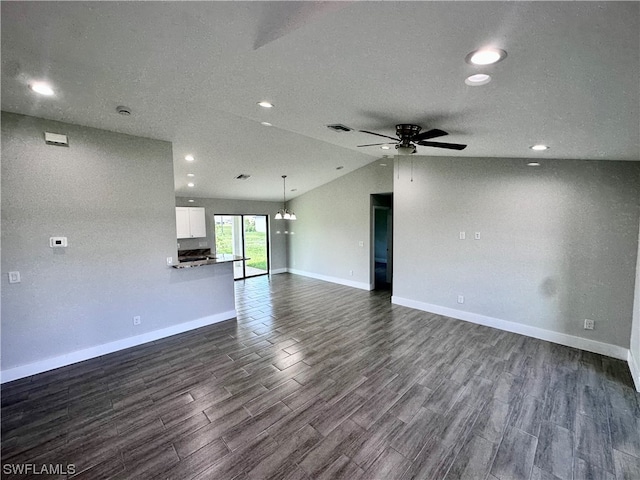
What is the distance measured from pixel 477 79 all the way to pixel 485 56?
286 millimetres

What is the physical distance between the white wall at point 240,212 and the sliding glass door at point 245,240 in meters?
0.18

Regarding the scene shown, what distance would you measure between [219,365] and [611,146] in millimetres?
4726

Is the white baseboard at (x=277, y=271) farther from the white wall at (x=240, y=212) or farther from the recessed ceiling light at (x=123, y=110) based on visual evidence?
the recessed ceiling light at (x=123, y=110)

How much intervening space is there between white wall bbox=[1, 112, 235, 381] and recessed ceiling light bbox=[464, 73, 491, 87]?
3849 mm

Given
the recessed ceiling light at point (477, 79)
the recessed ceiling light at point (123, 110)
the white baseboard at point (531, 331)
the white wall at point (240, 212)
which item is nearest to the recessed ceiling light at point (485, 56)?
the recessed ceiling light at point (477, 79)

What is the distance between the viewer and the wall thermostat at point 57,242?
3.14 m

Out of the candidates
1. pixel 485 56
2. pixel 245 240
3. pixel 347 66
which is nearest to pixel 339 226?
pixel 245 240

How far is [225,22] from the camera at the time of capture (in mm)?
1434

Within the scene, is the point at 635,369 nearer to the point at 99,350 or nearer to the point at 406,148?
the point at 406,148

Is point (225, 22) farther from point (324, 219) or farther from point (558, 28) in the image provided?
point (324, 219)

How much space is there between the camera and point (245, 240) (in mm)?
8523

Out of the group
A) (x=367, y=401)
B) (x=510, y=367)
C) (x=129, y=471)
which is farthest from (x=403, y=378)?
(x=129, y=471)

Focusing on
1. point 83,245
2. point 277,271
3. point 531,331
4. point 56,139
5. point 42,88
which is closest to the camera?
point 42,88

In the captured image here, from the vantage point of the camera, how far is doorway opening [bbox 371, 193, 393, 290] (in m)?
7.02
